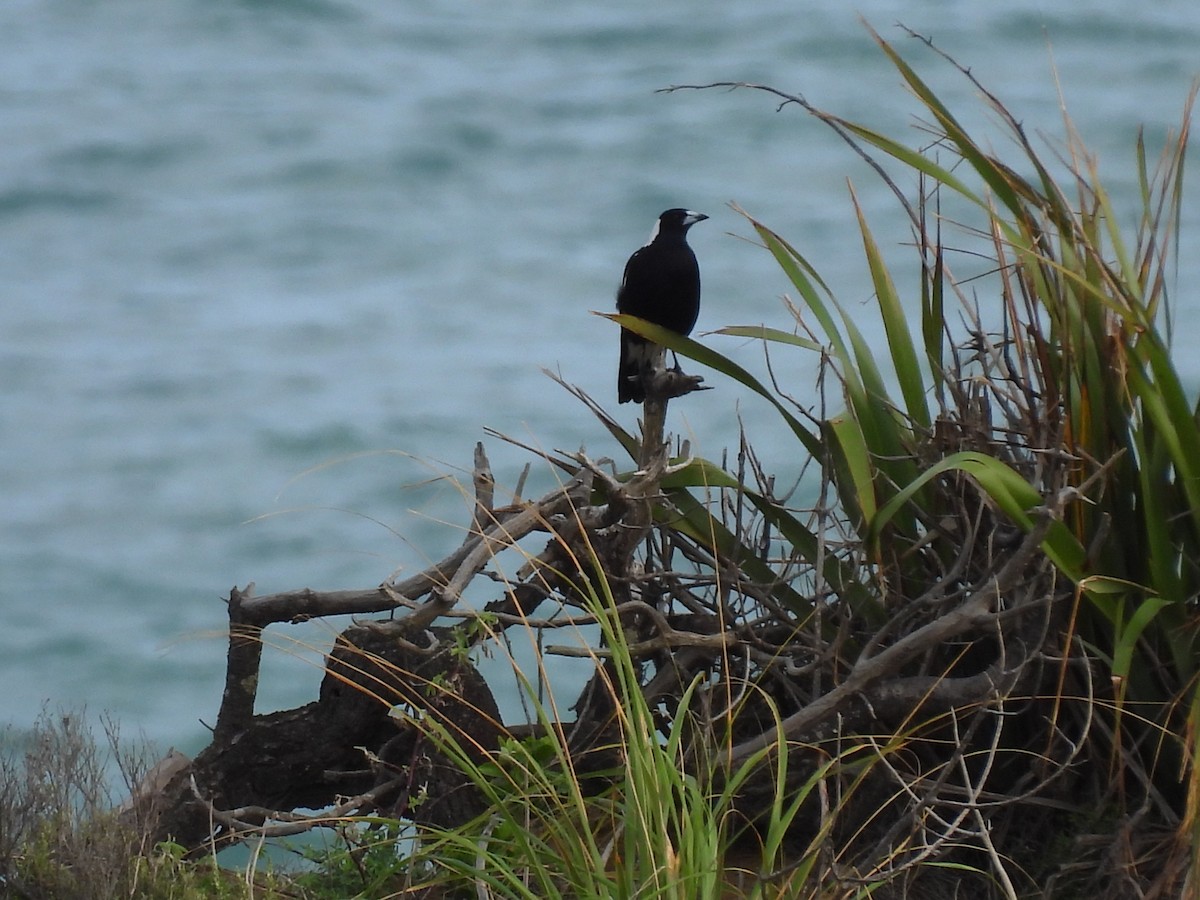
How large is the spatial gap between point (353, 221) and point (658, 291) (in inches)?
292

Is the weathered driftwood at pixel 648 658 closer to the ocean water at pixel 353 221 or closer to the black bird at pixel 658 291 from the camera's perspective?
the black bird at pixel 658 291

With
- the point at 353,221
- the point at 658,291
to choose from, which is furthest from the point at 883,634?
Result: the point at 353,221

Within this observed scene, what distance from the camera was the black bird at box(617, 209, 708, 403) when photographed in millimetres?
3398

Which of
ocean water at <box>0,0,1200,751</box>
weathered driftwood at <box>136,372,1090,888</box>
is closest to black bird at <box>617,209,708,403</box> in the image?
weathered driftwood at <box>136,372,1090,888</box>

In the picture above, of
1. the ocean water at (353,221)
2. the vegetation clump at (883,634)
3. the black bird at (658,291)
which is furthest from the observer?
the ocean water at (353,221)

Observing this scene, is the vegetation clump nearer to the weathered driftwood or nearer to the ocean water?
the weathered driftwood

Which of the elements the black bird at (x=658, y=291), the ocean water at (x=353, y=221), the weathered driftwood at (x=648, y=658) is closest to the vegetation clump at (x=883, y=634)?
the weathered driftwood at (x=648, y=658)

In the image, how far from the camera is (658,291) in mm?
3436

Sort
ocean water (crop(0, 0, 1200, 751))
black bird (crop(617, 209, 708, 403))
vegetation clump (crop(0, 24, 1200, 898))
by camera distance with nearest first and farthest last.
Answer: vegetation clump (crop(0, 24, 1200, 898)) < black bird (crop(617, 209, 708, 403)) < ocean water (crop(0, 0, 1200, 751))

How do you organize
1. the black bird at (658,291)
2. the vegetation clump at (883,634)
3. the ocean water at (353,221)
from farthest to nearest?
the ocean water at (353,221), the black bird at (658,291), the vegetation clump at (883,634)

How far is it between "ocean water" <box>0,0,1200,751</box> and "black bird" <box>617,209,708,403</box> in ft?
15.4

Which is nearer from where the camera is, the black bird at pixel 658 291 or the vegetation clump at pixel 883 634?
the vegetation clump at pixel 883 634

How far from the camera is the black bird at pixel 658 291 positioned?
340 cm

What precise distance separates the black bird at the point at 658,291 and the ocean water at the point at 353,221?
15.4 ft
